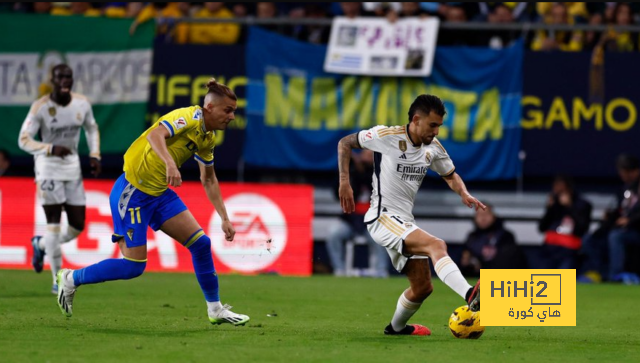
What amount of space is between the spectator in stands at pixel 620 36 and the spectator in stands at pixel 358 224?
4468 millimetres

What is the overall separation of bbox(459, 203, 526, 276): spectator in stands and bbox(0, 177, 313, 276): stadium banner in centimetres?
264

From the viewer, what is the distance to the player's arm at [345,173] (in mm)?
9078

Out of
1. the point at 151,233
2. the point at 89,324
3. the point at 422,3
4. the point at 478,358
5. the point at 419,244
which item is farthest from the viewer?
the point at 422,3

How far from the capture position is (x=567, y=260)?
18.5 metres

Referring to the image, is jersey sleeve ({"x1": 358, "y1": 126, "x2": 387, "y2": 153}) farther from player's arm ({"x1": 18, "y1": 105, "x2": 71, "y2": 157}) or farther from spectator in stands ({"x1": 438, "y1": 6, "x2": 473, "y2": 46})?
spectator in stands ({"x1": 438, "y1": 6, "x2": 473, "y2": 46})

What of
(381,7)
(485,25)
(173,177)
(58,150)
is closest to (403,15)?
(381,7)

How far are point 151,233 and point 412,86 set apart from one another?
198 inches

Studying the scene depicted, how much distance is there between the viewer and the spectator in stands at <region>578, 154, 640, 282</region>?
58.6 feet

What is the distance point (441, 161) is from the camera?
9656 mm

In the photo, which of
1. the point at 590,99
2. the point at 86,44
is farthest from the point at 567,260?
the point at 86,44

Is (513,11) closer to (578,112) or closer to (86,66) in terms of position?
(578,112)

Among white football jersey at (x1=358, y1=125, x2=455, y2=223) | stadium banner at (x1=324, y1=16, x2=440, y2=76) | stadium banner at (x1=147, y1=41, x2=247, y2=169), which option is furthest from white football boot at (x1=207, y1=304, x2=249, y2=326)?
stadium banner at (x1=147, y1=41, x2=247, y2=169)

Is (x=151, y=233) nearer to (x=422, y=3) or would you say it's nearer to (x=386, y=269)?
(x=386, y=269)

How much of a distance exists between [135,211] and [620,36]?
39.2 feet
